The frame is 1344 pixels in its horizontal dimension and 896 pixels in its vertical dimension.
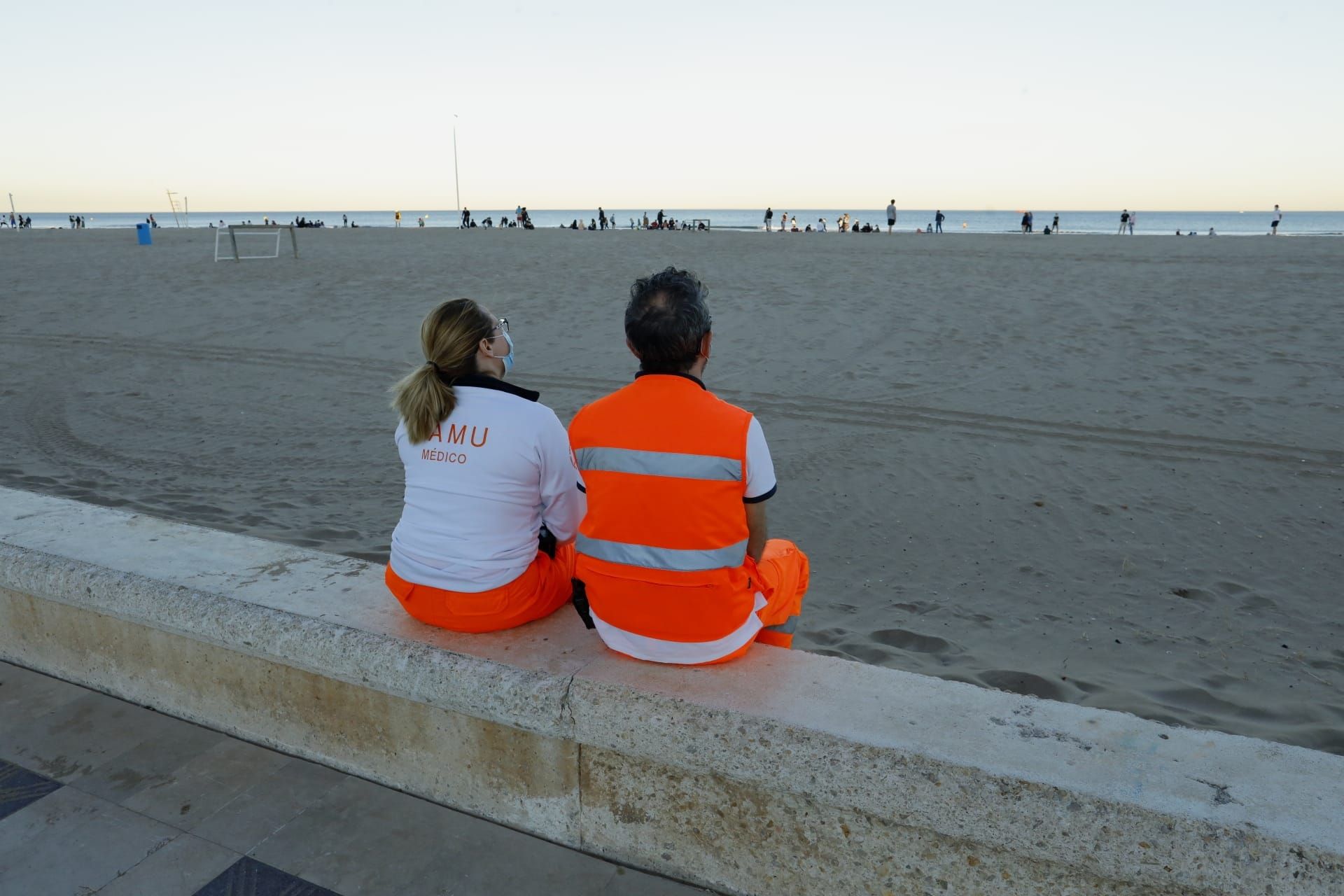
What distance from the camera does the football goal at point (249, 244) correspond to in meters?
20.1

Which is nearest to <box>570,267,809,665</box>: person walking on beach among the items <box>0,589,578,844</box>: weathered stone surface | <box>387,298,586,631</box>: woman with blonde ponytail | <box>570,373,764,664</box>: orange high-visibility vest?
<box>570,373,764,664</box>: orange high-visibility vest

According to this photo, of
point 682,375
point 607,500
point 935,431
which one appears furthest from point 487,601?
point 935,431

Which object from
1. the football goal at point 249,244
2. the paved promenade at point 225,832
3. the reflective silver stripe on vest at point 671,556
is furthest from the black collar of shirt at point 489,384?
the football goal at point 249,244

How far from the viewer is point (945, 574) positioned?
526 cm

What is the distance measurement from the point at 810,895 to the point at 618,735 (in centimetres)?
60

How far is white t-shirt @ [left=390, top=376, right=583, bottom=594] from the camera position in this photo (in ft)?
8.47

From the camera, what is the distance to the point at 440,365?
8.96 feet

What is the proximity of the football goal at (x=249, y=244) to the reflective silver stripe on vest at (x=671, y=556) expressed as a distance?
1835 cm

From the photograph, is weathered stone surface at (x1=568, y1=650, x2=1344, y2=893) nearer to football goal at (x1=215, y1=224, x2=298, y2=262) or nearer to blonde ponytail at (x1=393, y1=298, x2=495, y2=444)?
blonde ponytail at (x1=393, y1=298, x2=495, y2=444)

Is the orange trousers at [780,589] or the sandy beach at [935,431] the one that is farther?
the sandy beach at [935,431]

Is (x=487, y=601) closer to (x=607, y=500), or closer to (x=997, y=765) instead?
(x=607, y=500)

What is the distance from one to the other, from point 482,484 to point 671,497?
0.64 meters

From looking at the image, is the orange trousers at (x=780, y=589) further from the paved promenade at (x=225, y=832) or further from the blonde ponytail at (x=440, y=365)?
the blonde ponytail at (x=440, y=365)

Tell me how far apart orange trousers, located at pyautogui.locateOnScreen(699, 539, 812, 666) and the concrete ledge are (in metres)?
0.18
